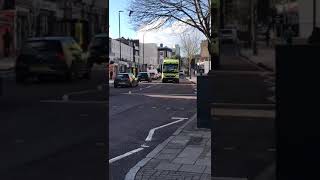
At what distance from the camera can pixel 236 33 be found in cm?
322

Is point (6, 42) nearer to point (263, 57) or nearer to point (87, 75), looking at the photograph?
point (87, 75)

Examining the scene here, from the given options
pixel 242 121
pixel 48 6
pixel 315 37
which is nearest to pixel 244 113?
pixel 242 121

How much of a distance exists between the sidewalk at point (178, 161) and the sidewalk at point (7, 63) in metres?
3.72

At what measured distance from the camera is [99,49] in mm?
3689

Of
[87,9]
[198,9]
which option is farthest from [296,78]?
[198,9]

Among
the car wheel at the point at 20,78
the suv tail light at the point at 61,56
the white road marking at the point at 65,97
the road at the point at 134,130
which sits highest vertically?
the suv tail light at the point at 61,56

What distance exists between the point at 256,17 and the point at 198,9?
492 inches

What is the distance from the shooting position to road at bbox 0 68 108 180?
3.31 meters

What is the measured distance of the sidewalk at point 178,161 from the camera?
272 inches

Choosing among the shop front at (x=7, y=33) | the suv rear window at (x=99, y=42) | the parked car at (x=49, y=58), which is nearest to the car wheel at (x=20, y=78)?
the parked car at (x=49, y=58)

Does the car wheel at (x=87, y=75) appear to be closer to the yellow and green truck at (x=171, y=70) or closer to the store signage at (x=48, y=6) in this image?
the store signage at (x=48, y=6)

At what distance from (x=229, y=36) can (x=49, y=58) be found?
3.57 feet

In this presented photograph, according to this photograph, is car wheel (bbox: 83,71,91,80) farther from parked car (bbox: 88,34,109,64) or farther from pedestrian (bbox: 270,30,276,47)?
pedestrian (bbox: 270,30,276,47)

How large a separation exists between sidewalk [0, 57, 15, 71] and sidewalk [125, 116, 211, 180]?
3.72m
